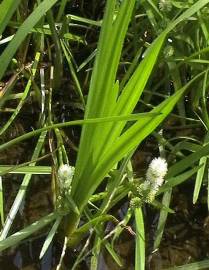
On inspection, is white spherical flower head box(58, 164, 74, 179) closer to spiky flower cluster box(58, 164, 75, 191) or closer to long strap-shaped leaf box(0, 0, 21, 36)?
spiky flower cluster box(58, 164, 75, 191)

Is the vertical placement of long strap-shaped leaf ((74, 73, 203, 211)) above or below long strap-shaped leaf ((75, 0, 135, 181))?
below

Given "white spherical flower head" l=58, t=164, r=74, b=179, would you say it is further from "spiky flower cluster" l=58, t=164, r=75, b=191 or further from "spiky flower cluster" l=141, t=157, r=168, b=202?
"spiky flower cluster" l=141, t=157, r=168, b=202

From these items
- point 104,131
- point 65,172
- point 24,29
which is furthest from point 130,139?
point 24,29

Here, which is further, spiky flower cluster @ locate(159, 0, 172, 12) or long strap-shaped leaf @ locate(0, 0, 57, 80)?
spiky flower cluster @ locate(159, 0, 172, 12)

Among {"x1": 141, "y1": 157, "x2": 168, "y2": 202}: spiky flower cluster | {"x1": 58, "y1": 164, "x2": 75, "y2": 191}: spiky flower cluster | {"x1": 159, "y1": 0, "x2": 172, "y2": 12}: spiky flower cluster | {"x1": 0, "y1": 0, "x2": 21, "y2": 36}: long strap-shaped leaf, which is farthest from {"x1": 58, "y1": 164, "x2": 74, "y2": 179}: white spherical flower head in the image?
{"x1": 159, "y1": 0, "x2": 172, "y2": 12}: spiky flower cluster

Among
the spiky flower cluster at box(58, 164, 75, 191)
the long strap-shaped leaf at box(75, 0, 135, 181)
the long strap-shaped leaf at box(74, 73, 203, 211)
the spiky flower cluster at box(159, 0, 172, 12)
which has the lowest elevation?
the spiky flower cluster at box(58, 164, 75, 191)

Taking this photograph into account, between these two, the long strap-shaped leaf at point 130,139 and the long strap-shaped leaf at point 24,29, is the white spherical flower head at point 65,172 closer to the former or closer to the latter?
the long strap-shaped leaf at point 130,139

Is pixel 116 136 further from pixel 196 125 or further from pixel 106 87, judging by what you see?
pixel 196 125

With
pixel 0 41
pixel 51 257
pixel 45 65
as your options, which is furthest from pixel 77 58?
pixel 51 257
